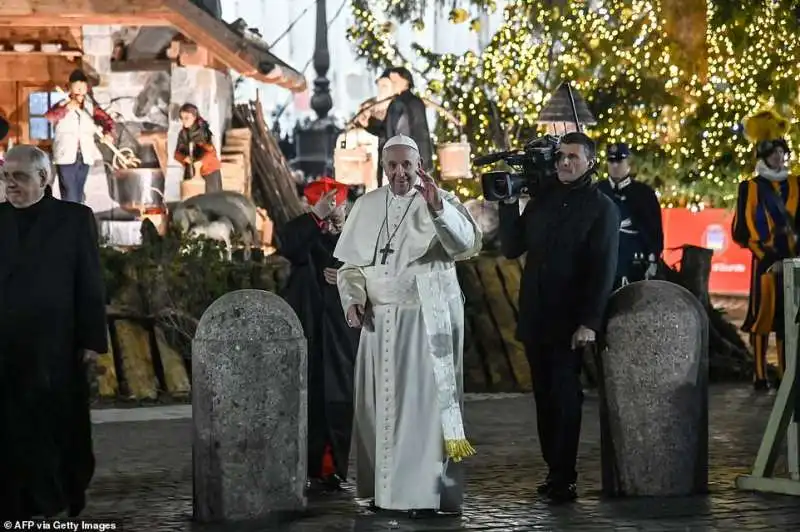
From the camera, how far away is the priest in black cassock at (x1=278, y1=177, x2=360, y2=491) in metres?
10.4

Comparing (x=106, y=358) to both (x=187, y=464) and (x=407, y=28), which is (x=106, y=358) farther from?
(x=407, y=28)

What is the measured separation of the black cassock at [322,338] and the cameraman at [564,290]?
1128 mm

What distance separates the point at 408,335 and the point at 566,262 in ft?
3.61

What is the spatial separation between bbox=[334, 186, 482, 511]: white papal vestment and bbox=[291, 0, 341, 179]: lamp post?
23924 mm

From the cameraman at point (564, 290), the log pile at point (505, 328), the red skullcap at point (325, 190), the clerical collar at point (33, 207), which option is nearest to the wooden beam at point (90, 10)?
the log pile at point (505, 328)

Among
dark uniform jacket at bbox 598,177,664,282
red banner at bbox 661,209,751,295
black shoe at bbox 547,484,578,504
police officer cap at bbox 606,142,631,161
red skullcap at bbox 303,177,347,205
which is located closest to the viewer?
black shoe at bbox 547,484,578,504

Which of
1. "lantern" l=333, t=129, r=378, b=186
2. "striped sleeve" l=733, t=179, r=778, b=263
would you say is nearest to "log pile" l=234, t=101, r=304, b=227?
"lantern" l=333, t=129, r=378, b=186

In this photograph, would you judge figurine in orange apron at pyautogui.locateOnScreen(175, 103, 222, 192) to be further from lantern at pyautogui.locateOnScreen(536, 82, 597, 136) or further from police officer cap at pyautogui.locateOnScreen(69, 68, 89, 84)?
lantern at pyautogui.locateOnScreen(536, 82, 597, 136)

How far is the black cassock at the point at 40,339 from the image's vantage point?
29.0ft

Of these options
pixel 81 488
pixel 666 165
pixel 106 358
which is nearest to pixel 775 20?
pixel 666 165

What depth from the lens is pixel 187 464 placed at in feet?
37.9

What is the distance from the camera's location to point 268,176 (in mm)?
25188

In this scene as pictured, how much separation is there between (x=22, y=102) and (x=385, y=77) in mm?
6970

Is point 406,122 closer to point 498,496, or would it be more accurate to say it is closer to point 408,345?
point 498,496
